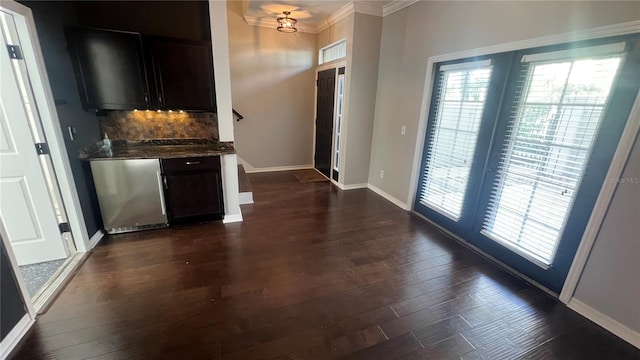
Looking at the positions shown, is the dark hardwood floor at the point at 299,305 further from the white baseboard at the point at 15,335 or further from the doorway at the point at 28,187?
the doorway at the point at 28,187

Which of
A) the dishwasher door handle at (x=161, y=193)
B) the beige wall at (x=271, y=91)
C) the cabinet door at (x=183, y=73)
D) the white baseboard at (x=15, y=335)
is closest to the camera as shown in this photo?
the white baseboard at (x=15, y=335)

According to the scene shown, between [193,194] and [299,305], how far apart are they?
1.85 meters

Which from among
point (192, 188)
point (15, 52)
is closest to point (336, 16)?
point (192, 188)

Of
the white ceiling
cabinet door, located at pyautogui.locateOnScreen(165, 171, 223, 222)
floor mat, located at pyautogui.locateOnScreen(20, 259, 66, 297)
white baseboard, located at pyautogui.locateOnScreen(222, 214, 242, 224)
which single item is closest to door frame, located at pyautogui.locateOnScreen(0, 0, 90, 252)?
floor mat, located at pyautogui.locateOnScreen(20, 259, 66, 297)

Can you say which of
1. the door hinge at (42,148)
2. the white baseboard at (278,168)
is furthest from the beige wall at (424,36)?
the door hinge at (42,148)

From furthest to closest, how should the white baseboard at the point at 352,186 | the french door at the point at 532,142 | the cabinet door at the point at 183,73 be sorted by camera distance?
the white baseboard at the point at 352,186 → the cabinet door at the point at 183,73 → the french door at the point at 532,142

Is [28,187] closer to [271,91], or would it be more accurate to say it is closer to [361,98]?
[271,91]

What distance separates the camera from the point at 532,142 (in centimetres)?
229

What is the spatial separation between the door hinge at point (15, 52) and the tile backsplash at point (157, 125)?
1.03 metres

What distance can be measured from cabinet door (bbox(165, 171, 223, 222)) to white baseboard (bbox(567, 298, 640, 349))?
346cm

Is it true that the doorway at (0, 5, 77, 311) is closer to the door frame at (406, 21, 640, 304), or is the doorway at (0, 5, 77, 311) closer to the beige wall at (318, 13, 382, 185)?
the beige wall at (318, 13, 382, 185)

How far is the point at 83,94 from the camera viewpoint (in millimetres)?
2646

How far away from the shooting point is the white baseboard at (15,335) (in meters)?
1.57

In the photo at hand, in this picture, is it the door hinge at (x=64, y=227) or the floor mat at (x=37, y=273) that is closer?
the floor mat at (x=37, y=273)
